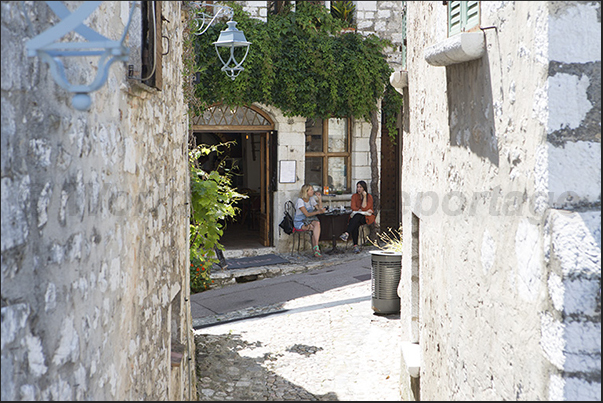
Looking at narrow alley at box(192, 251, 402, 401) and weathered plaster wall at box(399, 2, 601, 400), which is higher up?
weathered plaster wall at box(399, 2, 601, 400)

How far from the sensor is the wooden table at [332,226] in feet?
34.6

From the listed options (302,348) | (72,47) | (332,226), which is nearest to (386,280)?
(302,348)

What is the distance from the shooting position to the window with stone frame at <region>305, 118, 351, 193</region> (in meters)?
11.1

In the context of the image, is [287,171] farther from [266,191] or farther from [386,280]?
[386,280]

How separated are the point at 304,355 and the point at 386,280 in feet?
4.53

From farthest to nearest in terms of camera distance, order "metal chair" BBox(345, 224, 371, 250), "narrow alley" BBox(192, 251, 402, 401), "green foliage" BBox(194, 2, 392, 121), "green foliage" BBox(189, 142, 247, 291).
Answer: "metal chair" BBox(345, 224, 371, 250) → "green foliage" BBox(194, 2, 392, 121) → "green foliage" BBox(189, 142, 247, 291) → "narrow alley" BBox(192, 251, 402, 401)

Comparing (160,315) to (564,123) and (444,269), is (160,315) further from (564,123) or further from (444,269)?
(564,123)

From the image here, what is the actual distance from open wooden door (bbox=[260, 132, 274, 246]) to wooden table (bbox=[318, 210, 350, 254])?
0.90 meters

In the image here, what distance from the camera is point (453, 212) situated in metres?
3.30

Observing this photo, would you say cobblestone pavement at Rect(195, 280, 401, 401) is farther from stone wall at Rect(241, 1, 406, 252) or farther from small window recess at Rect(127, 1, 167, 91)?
stone wall at Rect(241, 1, 406, 252)

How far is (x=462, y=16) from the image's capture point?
2.94m

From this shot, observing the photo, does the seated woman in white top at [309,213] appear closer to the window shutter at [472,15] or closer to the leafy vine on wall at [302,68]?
the leafy vine on wall at [302,68]

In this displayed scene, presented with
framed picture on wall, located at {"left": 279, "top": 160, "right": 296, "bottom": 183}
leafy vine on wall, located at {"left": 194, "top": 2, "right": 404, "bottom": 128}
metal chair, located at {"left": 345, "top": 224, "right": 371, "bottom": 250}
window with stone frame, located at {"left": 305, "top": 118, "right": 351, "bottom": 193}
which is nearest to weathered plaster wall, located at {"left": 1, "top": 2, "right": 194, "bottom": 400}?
leafy vine on wall, located at {"left": 194, "top": 2, "right": 404, "bottom": 128}

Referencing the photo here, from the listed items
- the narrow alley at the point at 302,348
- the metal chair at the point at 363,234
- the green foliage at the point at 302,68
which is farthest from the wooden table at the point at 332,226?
the narrow alley at the point at 302,348
